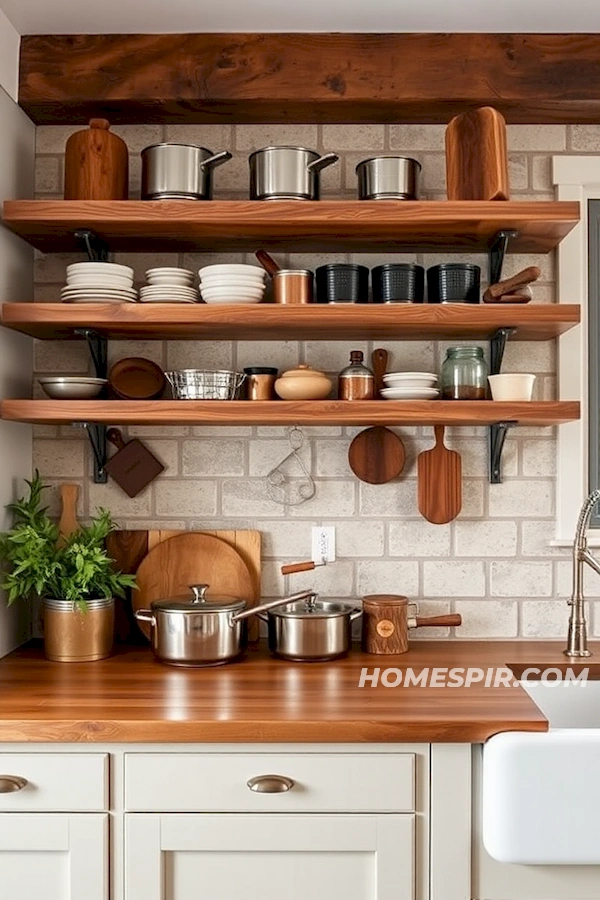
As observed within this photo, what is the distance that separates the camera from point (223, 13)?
7.77 ft

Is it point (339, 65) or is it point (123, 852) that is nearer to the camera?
point (123, 852)

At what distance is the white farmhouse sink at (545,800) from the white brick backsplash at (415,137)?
1.62 metres

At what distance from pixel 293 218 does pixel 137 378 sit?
Answer: 636 millimetres

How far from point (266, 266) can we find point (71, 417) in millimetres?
634

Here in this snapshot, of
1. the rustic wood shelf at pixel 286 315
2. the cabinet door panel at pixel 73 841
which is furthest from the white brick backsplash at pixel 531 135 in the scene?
the cabinet door panel at pixel 73 841

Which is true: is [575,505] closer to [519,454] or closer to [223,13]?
[519,454]

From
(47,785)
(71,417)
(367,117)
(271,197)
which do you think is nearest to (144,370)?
(71,417)

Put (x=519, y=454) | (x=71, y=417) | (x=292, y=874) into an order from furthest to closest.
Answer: (x=519, y=454)
(x=71, y=417)
(x=292, y=874)

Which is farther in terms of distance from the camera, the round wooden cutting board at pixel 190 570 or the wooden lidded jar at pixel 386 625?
the round wooden cutting board at pixel 190 570

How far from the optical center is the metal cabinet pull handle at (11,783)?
1.87 m

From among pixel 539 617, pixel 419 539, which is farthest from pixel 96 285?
pixel 539 617

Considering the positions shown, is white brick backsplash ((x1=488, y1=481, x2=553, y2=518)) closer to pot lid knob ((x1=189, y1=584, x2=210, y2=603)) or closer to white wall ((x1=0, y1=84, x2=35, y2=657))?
pot lid knob ((x1=189, y1=584, x2=210, y2=603))

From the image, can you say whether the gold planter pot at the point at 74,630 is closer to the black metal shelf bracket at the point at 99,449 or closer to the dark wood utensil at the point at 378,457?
the black metal shelf bracket at the point at 99,449

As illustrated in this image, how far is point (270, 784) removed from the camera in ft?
6.08
